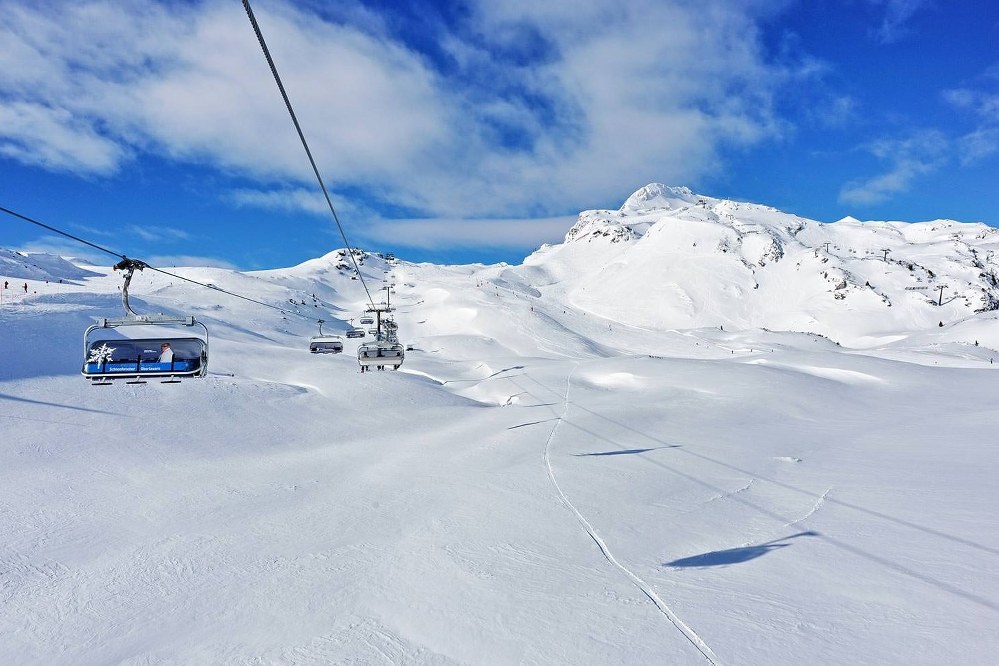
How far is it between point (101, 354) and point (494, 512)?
1063 cm

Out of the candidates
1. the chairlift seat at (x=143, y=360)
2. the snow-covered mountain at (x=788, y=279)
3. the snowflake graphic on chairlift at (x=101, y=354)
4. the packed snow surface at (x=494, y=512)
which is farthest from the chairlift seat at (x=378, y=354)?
the snow-covered mountain at (x=788, y=279)

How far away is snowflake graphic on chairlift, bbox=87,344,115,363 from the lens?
13.2 m

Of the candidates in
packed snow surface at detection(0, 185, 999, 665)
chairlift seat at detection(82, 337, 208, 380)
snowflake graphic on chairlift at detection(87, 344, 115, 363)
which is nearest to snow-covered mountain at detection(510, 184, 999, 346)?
packed snow surface at detection(0, 185, 999, 665)

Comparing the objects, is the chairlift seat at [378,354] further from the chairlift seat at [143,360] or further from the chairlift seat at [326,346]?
the chairlift seat at [143,360]

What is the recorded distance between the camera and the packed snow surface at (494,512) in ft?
24.9

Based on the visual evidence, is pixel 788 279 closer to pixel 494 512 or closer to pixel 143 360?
pixel 494 512

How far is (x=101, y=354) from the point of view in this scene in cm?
1337

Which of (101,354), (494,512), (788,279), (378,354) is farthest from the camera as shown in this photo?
(788,279)

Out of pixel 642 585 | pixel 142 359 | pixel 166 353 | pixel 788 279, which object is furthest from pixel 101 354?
pixel 788 279

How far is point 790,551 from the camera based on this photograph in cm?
978

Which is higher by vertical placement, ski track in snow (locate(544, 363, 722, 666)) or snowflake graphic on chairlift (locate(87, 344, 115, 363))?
snowflake graphic on chairlift (locate(87, 344, 115, 363))

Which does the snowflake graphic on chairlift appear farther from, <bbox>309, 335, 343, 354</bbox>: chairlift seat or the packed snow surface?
<bbox>309, 335, 343, 354</bbox>: chairlift seat

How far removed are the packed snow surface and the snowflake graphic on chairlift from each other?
12.5ft

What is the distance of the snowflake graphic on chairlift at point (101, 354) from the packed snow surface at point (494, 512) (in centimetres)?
382
